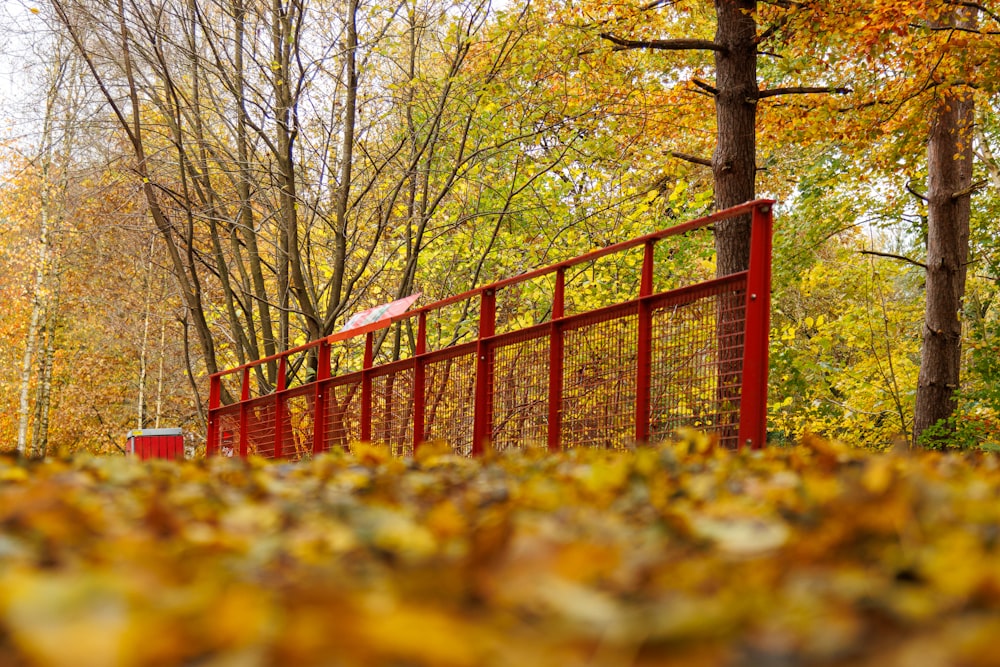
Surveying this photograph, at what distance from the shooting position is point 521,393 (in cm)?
759

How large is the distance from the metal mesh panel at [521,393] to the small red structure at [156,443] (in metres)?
9.25

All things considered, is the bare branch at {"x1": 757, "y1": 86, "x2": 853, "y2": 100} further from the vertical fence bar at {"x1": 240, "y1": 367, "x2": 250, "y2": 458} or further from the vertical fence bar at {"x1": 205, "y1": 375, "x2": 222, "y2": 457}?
the vertical fence bar at {"x1": 205, "y1": 375, "x2": 222, "y2": 457}

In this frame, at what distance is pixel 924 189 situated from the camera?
790 inches

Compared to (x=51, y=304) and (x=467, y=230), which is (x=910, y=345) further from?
(x=51, y=304)

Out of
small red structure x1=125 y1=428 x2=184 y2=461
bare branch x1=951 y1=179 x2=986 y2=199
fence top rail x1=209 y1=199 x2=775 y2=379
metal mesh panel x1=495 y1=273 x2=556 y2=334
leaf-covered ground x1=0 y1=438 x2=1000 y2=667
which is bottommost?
small red structure x1=125 y1=428 x2=184 y2=461

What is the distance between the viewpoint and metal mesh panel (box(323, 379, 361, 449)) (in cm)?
1040

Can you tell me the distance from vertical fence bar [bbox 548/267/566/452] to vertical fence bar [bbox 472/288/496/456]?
2.52 feet

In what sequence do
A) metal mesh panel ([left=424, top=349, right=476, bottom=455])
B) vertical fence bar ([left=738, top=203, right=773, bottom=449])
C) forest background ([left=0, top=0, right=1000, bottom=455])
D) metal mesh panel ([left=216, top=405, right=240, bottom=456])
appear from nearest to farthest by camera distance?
vertical fence bar ([left=738, top=203, right=773, bottom=449])
metal mesh panel ([left=424, top=349, right=476, bottom=455])
forest background ([left=0, top=0, right=1000, bottom=455])
metal mesh panel ([left=216, top=405, right=240, bottom=456])

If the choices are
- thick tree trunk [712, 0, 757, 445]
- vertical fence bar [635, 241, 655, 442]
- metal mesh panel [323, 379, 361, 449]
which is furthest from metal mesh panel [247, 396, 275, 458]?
vertical fence bar [635, 241, 655, 442]

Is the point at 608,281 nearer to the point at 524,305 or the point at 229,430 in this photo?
the point at 524,305

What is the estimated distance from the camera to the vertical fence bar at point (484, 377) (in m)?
7.87

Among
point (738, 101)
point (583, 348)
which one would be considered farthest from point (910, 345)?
point (583, 348)

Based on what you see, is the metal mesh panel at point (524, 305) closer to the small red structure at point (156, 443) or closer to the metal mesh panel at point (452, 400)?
the small red structure at point (156, 443)

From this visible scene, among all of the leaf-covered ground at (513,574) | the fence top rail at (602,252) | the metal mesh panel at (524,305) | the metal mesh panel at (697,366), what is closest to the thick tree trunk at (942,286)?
the metal mesh panel at (524,305)
